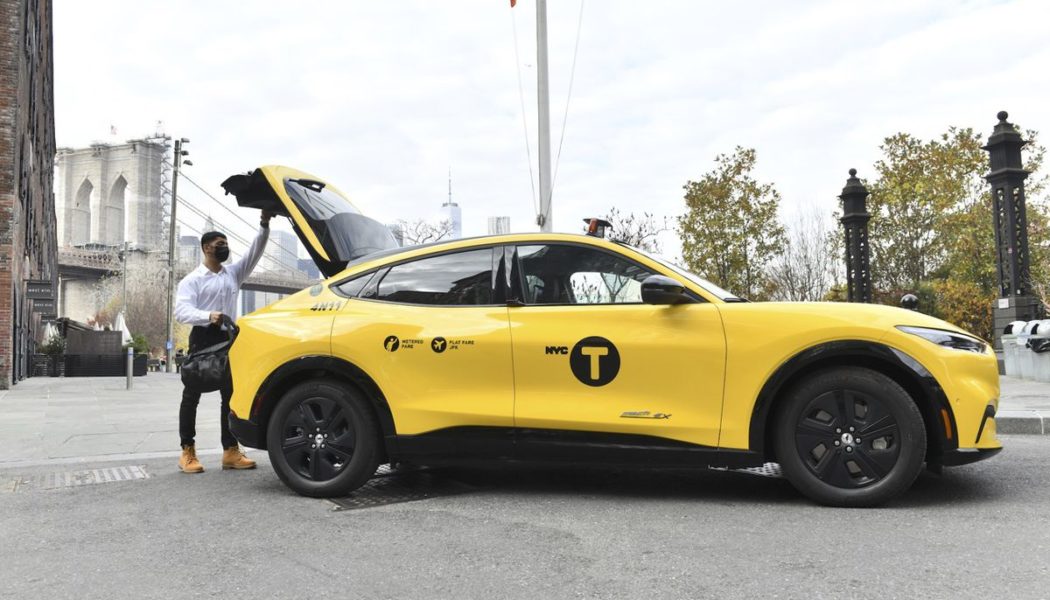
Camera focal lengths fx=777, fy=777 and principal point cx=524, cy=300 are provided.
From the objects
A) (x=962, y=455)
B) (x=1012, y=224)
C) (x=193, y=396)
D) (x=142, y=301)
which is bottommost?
(x=962, y=455)

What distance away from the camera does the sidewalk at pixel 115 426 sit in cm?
710

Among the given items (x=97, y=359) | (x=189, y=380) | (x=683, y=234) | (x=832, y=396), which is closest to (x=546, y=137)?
(x=189, y=380)

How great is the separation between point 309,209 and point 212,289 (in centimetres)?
97

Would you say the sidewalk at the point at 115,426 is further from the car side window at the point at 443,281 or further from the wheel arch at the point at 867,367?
the car side window at the point at 443,281

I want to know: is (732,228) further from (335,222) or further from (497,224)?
(335,222)

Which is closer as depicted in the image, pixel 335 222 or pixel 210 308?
pixel 210 308

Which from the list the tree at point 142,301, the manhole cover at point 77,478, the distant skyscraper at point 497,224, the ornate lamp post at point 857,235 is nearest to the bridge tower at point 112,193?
the tree at point 142,301

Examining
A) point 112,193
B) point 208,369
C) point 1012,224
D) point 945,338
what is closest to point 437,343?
point 208,369

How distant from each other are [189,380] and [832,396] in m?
4.31

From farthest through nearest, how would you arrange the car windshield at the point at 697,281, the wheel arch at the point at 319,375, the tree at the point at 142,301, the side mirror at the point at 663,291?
the tree at the point at 142,301
the wheel arch at the point at 319,375
the car windshield at the point at 697,281
the side mirror at the point at 663,291

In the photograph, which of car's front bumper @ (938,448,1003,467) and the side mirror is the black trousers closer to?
the side mirror

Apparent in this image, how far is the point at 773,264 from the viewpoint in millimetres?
31969

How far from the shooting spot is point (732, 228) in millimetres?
29031

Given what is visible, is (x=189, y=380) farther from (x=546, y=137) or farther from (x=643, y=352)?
(x=546, y=137)
